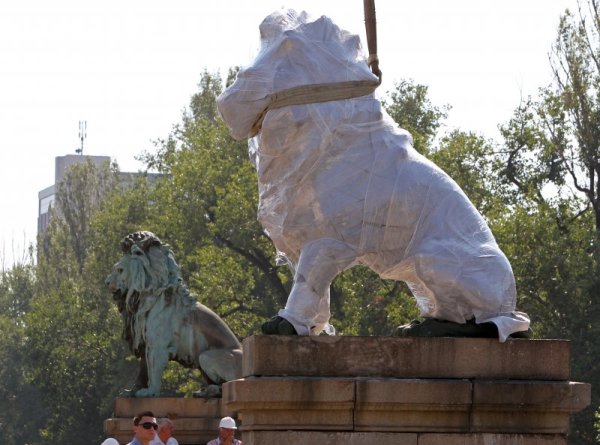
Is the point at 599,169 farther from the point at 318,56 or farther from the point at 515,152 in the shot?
the point at 318,56

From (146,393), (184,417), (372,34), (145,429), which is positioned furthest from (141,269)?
(372,34)

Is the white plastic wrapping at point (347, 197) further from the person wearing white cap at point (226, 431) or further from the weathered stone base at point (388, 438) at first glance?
the person wearing white cap at point (226, 431)

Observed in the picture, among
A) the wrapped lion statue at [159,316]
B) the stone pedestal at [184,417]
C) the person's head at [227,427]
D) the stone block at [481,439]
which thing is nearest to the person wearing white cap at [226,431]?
the person's head at [227,427]

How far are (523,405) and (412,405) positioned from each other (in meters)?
0.64

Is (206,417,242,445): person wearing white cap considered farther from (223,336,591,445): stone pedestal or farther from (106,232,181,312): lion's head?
(106,232,181,312): lion's head

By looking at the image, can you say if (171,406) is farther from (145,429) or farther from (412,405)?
(412,405)

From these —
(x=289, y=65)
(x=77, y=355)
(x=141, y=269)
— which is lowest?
(x=141, y=269)

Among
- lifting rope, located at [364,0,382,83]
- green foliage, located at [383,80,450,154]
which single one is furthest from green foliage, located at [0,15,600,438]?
lifting rope, located at [364,0,382,83]

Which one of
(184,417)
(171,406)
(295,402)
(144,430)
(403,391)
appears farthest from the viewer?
(171,406)

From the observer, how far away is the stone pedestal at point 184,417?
18422 millimetres

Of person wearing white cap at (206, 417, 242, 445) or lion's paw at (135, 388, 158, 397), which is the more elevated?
lion's paw at (135, 388, 158, 397)

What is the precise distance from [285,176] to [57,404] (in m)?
38.2

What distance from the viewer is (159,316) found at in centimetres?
1988

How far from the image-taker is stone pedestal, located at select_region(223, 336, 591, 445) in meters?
9.85
